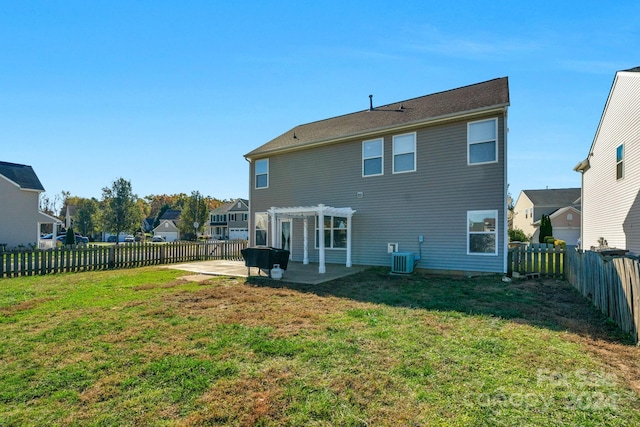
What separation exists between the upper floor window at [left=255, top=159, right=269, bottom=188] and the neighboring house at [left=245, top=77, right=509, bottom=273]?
50mm

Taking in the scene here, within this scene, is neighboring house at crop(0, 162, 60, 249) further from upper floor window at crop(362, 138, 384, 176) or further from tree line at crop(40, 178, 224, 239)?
upper floor window at crop(362, 138, 384, 176)

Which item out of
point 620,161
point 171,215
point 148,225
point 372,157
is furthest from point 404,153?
point 148,225

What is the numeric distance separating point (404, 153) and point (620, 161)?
7.99 meters

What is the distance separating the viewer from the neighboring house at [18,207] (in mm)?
20562

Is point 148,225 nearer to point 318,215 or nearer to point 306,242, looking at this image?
point 306,242

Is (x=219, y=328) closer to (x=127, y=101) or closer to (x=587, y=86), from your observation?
(x=127, y=101)

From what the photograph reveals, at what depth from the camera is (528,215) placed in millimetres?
38875

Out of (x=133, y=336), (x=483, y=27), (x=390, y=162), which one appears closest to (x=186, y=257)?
(x=390, y=162)

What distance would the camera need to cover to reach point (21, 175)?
22.1 m

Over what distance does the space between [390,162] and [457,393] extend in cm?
1000

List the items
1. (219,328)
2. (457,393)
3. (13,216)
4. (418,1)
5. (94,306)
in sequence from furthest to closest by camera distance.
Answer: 1. (13,216)
2. (418,1)
3. (94,306)
4. (219,328)
5. (457,393)

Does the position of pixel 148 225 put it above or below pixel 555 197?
below

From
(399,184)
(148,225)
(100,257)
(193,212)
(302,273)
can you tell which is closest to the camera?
(302,273)

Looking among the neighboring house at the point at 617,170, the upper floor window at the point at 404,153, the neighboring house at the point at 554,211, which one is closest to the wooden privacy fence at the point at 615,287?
the neighboring house at the point at 617,170
